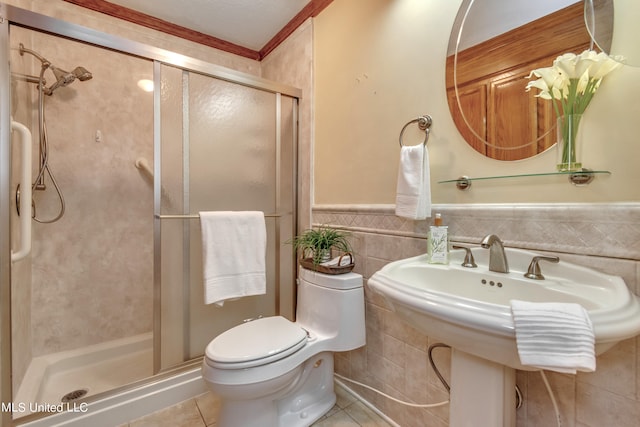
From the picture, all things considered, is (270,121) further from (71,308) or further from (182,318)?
(71,308)

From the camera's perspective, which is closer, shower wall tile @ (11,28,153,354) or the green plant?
the green plant

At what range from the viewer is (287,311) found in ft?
6.19

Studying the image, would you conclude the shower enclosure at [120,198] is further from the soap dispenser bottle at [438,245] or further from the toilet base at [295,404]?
the soap dispenser bottle at [438,245]

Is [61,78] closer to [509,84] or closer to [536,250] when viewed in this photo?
[509,84]

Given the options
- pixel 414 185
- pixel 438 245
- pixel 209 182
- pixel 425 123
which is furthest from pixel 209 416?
pixel 425 123

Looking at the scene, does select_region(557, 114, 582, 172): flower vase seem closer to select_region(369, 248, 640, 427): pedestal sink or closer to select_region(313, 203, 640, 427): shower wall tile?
select_region(313, 203, 640, 427): shower wall tile

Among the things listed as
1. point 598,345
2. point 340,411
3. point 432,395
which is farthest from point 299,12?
point 340,411

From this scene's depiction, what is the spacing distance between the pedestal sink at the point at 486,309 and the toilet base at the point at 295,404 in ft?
2.35

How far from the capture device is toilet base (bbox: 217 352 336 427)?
117cm

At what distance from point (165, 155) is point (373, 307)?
1329mm

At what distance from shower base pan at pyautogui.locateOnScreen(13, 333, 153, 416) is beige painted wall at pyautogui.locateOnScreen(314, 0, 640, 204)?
162cm

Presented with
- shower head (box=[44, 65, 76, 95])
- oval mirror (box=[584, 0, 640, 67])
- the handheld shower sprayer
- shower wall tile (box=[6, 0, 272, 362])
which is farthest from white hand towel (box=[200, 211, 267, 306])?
oval mirror (box=[584, 0, 640, 67])

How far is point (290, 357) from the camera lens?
1166 millimetres

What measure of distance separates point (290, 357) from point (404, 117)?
1.20 metres
